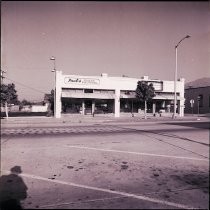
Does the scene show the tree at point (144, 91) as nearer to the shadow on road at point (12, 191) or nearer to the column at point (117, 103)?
the column at point (117, 103)

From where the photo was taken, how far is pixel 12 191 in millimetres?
5742

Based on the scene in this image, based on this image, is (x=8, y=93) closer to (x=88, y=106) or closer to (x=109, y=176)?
(x=88, y=106)

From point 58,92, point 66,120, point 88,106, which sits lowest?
point 66,120

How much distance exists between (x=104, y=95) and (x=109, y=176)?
32.0 meters

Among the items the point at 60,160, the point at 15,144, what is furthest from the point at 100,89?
the point at 60,160

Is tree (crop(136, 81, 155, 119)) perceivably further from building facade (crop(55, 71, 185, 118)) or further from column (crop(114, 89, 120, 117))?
column (crop(114, 89, 120, 117))

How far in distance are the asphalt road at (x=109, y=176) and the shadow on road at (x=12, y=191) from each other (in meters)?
0.02

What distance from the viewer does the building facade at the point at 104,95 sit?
36656 millimetres

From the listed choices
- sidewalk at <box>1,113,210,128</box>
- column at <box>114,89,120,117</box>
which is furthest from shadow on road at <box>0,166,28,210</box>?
column at <box>114,89,120,117</box>

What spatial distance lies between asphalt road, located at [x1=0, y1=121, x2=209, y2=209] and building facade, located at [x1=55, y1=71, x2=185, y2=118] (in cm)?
2569

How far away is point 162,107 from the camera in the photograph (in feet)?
143

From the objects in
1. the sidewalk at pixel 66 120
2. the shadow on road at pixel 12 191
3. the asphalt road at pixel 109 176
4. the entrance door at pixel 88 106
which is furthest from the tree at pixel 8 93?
the shadow on road at pixel 12 191

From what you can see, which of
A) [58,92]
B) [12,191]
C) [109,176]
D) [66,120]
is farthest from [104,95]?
[12,191]

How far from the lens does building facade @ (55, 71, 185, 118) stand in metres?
36.7
